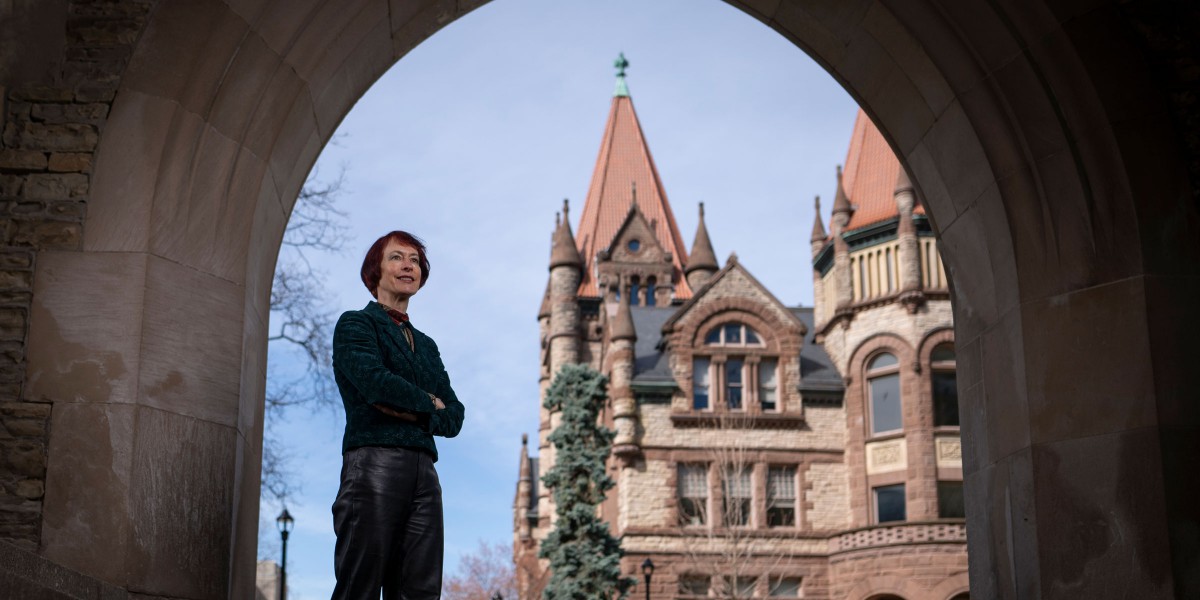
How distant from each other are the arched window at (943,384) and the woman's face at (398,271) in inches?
1497

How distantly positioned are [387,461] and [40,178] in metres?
3.16

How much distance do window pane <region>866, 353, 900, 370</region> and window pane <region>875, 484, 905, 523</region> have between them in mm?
3837

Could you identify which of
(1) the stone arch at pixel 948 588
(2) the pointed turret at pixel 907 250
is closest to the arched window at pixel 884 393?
(2) the pointed turret at pixel 907 250

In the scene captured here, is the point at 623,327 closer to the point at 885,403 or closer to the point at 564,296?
the point at 885,403

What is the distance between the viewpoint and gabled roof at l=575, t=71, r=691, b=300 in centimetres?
7450

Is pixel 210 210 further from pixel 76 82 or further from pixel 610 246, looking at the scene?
pixel 610 246

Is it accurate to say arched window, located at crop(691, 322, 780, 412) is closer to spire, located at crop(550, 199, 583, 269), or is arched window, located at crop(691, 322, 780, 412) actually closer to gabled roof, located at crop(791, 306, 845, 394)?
gabled roof, located at crop(791, 306, 845, 394)

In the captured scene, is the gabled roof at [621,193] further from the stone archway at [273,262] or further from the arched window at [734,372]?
the stone archway at [273,262]

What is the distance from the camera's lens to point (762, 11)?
390 inches

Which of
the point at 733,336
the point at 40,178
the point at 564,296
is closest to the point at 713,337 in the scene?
the point at 733,336

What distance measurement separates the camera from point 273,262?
9125mm

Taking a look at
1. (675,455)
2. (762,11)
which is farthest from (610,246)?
(762,11)

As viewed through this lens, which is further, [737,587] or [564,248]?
[564,248]

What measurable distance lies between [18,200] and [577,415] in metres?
34.8
